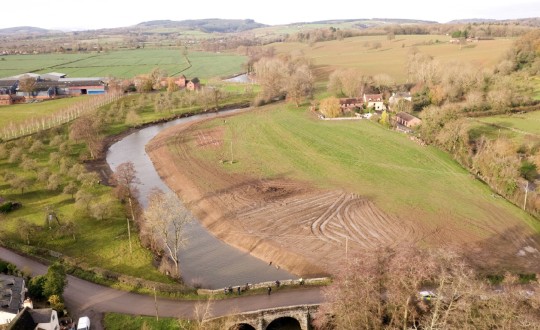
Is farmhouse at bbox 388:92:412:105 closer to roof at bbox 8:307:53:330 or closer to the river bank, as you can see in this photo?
the river bank

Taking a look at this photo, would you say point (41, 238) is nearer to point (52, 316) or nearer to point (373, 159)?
point (52, 316)

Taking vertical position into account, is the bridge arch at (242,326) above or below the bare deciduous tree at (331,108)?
below

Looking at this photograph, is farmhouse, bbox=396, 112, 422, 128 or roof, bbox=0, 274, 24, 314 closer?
roof, bbox=0, 274, 24, 314

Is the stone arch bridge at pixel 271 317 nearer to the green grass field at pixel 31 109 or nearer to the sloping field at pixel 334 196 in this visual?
the sloping field at pixel 334 196

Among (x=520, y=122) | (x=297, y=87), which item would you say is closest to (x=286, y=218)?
(x=520, y=122)

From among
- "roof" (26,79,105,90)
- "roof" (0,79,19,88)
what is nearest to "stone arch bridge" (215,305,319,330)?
"roof" (26,79,105,90)

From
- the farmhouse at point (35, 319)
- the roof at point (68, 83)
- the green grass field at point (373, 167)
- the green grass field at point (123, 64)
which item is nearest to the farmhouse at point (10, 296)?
the farmhouse at point (35, 319)
